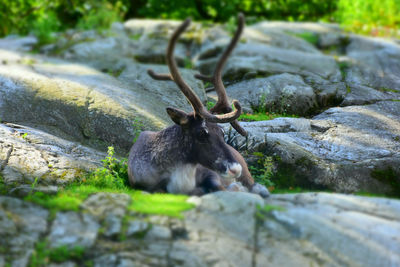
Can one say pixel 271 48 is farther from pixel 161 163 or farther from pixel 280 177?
pixel 161 163

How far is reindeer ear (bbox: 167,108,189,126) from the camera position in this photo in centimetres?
608

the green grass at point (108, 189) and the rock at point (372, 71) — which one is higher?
the rock at point (372, 71)

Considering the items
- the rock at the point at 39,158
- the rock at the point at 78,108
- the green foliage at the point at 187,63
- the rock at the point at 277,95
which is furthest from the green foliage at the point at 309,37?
the rock at the point at 39,158

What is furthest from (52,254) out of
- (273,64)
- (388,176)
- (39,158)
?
(273,64)

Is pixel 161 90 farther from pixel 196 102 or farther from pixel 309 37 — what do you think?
pixel 309 37

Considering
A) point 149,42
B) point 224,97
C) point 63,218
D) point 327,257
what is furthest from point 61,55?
point 327,257

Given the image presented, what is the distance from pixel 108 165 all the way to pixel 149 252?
3202 mm

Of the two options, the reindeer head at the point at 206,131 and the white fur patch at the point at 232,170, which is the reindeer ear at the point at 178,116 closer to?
the reindeer head at the point at 206,131

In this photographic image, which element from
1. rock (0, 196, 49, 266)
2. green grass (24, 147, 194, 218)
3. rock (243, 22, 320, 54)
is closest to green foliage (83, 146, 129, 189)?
green grass (24, 147, 194, 218)

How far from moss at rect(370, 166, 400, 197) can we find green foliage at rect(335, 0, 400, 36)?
11808 millimetres

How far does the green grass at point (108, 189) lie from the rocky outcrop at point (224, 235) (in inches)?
4.5

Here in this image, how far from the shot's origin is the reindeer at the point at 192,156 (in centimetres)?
593

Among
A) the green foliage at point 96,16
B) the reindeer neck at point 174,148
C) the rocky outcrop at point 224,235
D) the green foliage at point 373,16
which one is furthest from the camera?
the green foliage at point 96,16

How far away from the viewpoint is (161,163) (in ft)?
20.3
